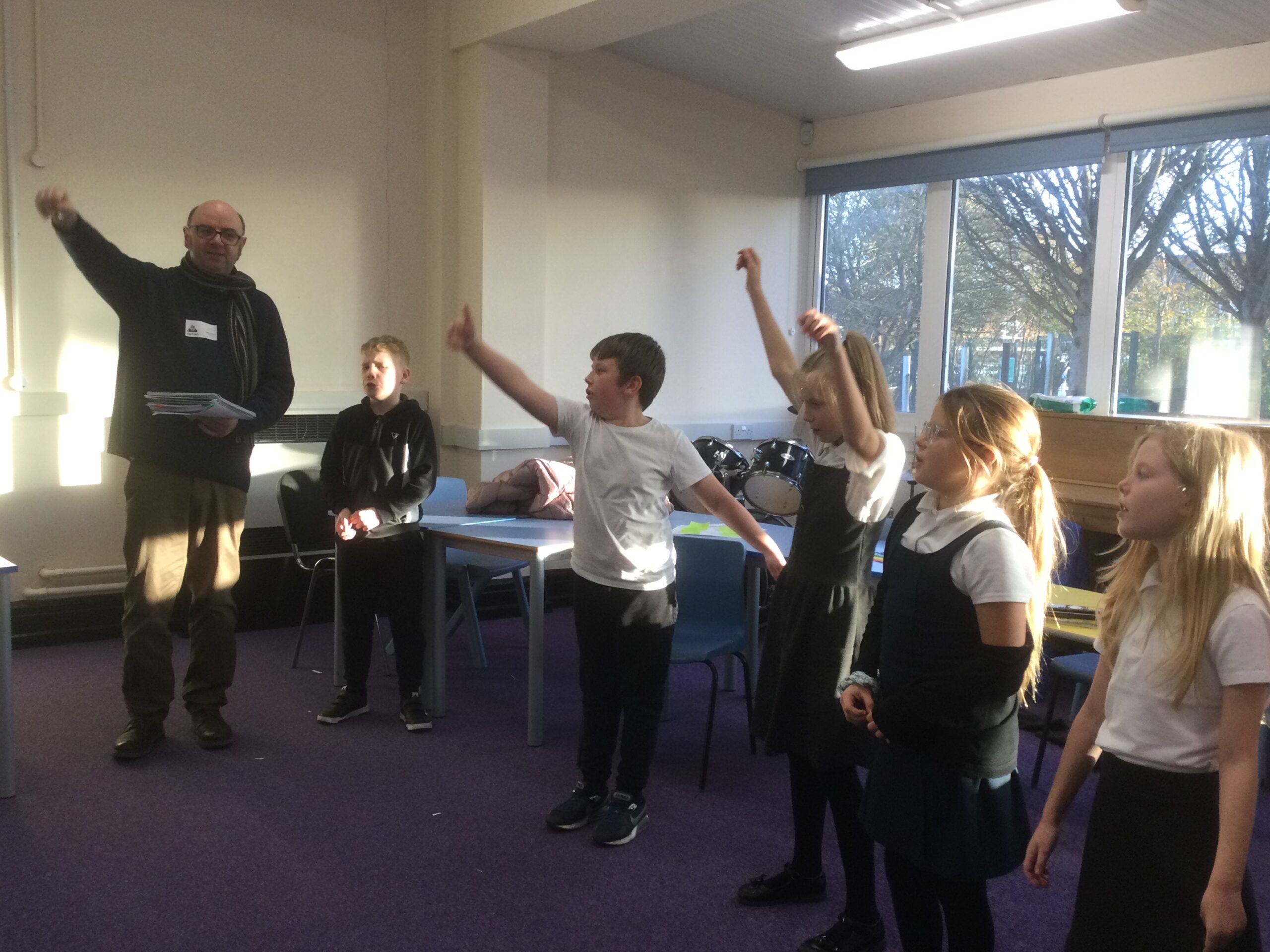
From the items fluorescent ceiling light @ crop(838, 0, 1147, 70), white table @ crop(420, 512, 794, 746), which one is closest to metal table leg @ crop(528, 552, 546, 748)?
white table @ crop(420, 512, 794, 746)

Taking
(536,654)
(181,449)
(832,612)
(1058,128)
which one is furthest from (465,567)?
(1058,128)

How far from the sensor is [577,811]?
276 centimetres

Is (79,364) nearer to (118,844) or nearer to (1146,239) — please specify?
(118,844)

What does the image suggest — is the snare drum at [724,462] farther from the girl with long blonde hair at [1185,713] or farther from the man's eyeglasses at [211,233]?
the girl with long blonde hair at [1185,713]

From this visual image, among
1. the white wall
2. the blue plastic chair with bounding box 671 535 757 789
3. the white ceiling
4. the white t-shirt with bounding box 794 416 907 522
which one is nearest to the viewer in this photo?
the white t-shirt with bounding box 794 416 907 522

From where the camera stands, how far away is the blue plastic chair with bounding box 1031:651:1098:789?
10.0 ft

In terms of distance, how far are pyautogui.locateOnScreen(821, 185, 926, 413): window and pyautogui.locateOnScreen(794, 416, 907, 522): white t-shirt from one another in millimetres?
4119

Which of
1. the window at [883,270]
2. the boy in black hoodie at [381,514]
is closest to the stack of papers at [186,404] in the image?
the boy in black hoodie at [381,514]

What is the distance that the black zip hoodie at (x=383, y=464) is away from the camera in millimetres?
3385

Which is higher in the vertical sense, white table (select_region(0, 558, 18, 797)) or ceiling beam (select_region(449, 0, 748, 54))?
ceiling beam (select_region(449, 0, 748, 54))

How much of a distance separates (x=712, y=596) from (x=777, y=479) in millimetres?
1703

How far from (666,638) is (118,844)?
4.62 feet

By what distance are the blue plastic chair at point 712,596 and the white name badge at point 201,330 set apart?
1.53 m

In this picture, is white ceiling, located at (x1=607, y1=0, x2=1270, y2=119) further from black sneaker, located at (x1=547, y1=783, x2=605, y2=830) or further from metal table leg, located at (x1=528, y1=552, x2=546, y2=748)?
black sneaker, located at (x1=547, y1=783, x2=605, y2=830)
